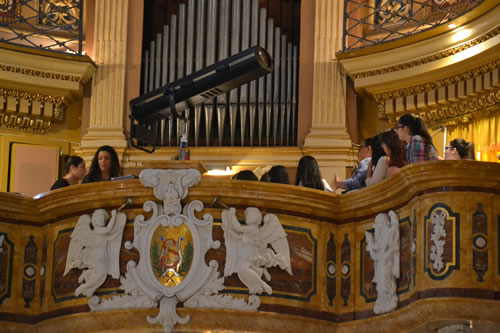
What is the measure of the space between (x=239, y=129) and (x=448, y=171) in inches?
178

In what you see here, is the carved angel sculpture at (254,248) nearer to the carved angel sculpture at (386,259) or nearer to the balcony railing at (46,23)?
the carved angel sculpture at (386,259)

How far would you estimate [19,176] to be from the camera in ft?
37.6

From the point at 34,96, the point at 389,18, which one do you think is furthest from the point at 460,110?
the point at 34,96

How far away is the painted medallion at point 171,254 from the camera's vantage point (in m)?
8.05

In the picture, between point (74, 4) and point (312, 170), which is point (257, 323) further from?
point (74, 4)

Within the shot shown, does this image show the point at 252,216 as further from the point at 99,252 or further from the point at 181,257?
the point at 99,252

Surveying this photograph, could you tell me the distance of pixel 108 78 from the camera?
1181cm

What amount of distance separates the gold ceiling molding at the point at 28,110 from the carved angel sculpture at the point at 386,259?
15.6ft

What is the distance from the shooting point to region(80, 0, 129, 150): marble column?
1157 centimetres

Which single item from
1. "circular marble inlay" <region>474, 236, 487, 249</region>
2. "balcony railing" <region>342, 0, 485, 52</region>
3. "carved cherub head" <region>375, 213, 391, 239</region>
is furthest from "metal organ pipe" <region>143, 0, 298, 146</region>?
"circular marble inlay" <region>474, 236, 487, 249</region>

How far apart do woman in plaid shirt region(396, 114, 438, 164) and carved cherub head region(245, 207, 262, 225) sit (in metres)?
1.03

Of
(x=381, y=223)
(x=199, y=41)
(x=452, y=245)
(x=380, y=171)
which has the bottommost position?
(x=452, y=245)

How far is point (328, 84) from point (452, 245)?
4305mm

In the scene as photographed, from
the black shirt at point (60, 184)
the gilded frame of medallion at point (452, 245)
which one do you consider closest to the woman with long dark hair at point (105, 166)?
the black shirt at point (60, 184)
